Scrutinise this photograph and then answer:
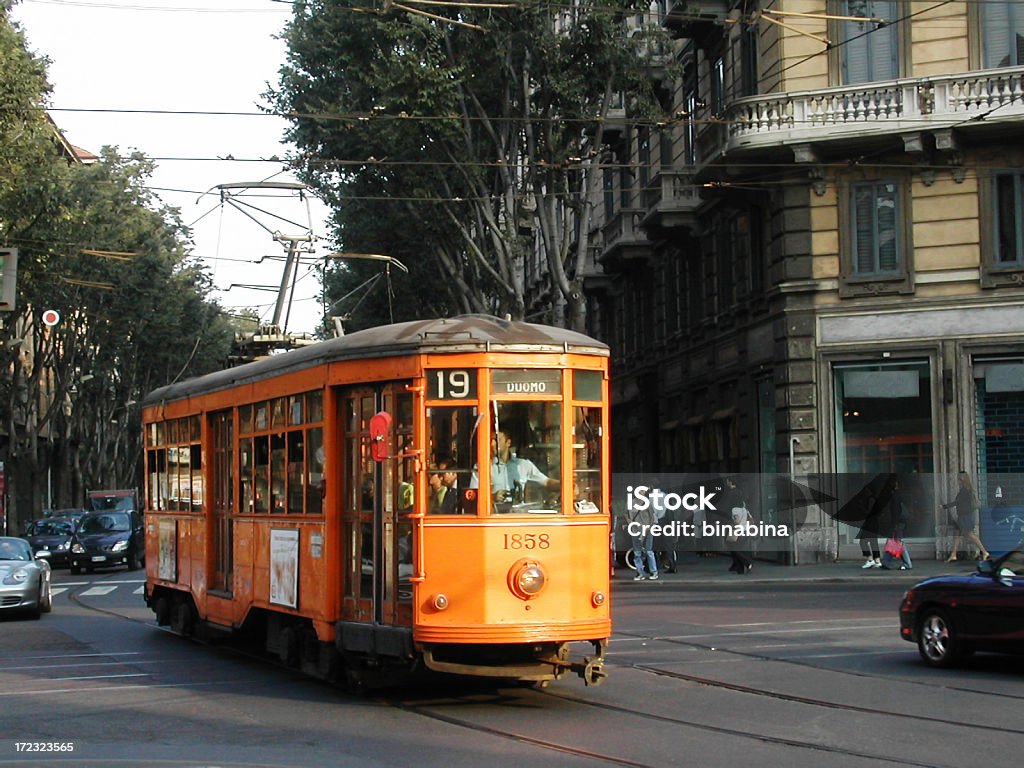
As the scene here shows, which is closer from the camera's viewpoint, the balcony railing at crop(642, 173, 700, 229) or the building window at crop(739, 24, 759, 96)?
the building window at crop(739, 24, 759, 96)

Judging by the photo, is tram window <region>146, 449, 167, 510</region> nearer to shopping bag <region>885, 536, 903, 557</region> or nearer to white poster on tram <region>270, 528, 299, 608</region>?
white poster on tram <region>270, 528, 299, 608</region>

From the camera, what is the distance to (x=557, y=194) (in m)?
28.6

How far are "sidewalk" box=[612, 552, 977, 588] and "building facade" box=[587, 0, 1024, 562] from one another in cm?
65

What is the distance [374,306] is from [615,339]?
7.33 metres

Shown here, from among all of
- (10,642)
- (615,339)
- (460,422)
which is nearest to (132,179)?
(615,339)

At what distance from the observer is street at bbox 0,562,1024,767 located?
30.3ft

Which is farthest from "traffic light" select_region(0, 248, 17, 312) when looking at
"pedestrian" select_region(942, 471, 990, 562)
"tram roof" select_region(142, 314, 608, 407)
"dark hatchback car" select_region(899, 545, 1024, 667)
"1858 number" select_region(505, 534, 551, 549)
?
"pedestrian" select_region(942, 471, 990, 562)

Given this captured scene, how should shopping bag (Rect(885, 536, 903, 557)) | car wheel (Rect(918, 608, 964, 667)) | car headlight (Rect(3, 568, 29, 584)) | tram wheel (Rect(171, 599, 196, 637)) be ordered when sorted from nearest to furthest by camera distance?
car wheel (Rect(918, 608, 964, 667)) → tram wheel (Rect(171, 599, 196, 637)) → car headlight (Rect(3, 568, 29, 584)) → shopping bag (Rect(885, 536, 903, 557))

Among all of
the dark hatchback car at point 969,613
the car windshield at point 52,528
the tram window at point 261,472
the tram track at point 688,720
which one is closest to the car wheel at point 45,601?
the tram window at point 261,472

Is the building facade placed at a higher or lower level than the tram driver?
higher

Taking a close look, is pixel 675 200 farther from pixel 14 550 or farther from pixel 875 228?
pixel 14 550

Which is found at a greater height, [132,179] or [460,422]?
[132,179]

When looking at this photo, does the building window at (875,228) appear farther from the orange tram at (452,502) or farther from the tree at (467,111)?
the orange tram at (452,502)

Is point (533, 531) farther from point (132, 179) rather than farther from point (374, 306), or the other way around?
point (132, 179)
